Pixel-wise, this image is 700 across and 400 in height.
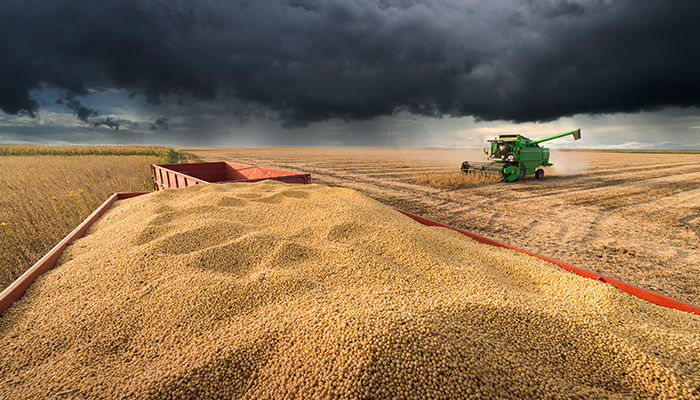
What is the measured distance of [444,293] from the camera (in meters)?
1.71

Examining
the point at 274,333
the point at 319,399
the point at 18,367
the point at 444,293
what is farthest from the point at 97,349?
the point at 444,293

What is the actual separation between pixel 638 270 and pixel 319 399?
4410 millimetres

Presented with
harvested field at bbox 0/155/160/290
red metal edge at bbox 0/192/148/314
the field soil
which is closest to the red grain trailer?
harvested field at bbox 0/155/160/290

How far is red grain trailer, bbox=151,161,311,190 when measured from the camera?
16.4ft

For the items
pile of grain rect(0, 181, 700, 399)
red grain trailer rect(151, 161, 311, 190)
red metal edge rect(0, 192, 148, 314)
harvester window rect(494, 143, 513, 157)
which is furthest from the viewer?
harvester window rect(494, 143, 513, 157)

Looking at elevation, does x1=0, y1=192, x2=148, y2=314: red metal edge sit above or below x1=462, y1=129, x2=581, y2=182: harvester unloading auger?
below

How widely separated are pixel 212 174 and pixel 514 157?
10348 millimetres

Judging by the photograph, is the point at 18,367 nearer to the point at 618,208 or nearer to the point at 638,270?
the point at 638,270

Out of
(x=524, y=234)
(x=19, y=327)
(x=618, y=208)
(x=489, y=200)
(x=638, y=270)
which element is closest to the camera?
(x=19, y=327)

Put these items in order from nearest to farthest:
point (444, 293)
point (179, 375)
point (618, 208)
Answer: point (179, 375), point (444, 293), point (618, 208)

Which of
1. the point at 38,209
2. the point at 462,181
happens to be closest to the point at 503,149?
the point at 462,181

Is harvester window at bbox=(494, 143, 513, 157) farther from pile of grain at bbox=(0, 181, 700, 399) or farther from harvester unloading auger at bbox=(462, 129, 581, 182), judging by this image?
pile of grain at bbox=(0, 181, 700, 399)

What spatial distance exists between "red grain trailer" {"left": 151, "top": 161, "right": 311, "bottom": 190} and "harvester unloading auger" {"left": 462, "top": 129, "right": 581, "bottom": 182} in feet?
26.2

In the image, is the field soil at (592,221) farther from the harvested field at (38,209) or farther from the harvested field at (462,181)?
the harvested field at (38,209)
